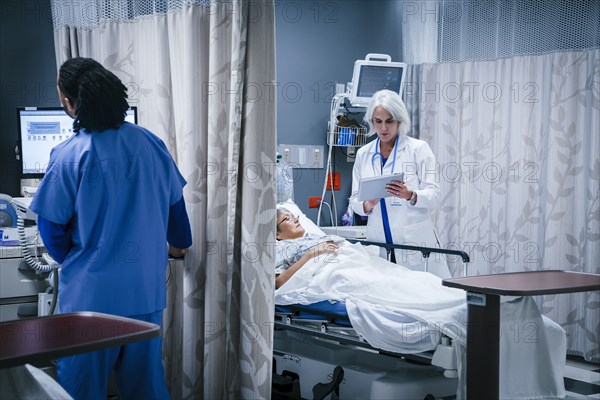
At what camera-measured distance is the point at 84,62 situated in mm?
2465

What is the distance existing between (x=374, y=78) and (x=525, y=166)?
1.28 metres

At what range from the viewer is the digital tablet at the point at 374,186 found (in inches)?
146

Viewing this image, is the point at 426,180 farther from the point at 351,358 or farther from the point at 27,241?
the point at 27,241

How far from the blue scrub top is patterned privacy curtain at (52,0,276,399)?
1.33 ft

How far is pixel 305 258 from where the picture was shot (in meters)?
3.65

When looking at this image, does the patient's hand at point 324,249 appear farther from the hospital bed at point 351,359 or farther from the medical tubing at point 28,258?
the medical tubing at point 28,258

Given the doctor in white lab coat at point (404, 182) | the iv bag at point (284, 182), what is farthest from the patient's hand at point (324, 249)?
the iv bag at point (284, 182)

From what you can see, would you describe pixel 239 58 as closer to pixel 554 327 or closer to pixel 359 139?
pixel 554 327

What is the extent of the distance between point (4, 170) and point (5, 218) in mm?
842

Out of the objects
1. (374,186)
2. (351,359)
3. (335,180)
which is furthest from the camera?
(335,180)

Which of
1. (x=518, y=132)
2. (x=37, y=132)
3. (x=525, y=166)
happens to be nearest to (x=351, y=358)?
(x=37, y=132)

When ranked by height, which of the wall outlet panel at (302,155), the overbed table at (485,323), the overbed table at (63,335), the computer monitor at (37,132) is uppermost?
the computer monitor at (37,132)

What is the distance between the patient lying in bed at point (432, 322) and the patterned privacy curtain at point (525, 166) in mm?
1720

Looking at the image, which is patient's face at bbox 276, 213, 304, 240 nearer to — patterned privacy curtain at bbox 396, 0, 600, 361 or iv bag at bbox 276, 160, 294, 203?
iv bag at bbox 276, 160, 294, 203
